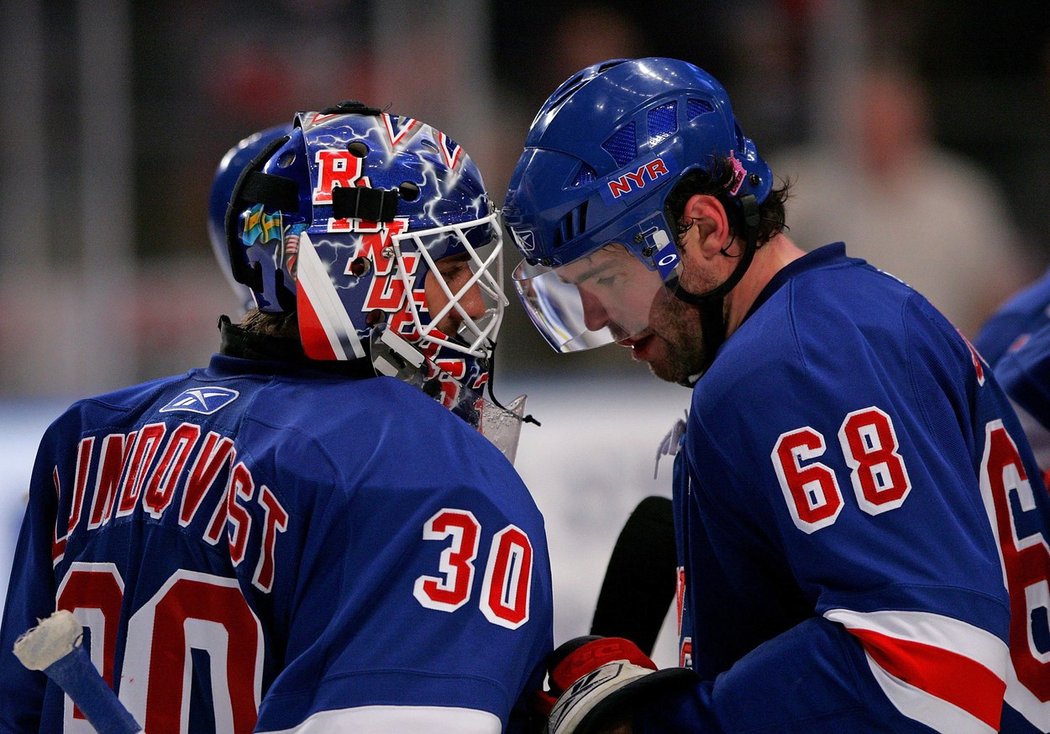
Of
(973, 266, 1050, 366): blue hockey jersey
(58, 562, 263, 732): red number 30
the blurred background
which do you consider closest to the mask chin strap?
(58, 562, 263, 732): red number 30

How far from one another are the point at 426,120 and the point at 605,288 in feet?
12.0

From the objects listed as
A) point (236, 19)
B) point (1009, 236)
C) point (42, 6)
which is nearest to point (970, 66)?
point (1009, 236)

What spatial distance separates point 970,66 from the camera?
21.1ft

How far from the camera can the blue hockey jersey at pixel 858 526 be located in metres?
1.74

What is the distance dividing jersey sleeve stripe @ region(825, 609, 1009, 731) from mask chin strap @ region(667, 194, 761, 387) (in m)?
0.54

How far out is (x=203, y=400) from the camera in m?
1.89

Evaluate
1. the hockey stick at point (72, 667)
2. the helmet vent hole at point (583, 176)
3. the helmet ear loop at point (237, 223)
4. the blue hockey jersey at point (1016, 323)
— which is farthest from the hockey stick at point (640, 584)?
the blue hockey jersey at point (1016, 323)

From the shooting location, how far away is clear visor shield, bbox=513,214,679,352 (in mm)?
2076

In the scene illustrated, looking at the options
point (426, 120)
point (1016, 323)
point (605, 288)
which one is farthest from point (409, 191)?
point (426, 120)

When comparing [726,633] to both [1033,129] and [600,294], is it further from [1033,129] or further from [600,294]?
[1033,129]

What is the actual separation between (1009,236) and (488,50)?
2.44 metres

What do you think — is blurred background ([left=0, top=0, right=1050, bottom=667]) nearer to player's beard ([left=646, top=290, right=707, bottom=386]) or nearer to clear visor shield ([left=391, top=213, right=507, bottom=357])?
player's beard ([left=646, top=290, right=707, bottom=386])

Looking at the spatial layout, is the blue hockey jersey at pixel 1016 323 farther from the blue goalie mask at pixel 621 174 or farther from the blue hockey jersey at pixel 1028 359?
the blue goalie mask at pixel 621 174

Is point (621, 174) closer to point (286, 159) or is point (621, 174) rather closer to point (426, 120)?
point (286, 159)
